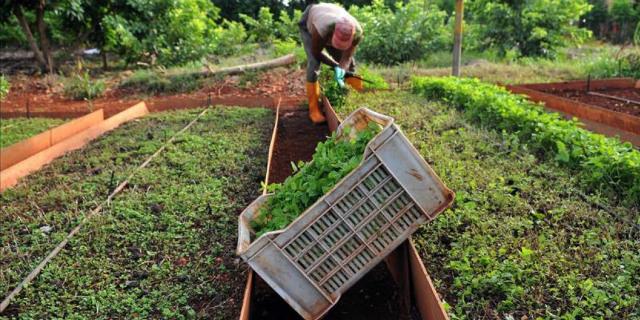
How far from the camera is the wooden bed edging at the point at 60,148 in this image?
5004 mm

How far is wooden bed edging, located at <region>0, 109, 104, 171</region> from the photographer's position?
556 cm

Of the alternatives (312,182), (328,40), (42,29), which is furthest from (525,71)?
(42,29)

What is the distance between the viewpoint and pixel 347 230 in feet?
8.36

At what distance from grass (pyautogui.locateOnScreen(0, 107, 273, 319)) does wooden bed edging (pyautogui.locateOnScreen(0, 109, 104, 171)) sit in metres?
0.45

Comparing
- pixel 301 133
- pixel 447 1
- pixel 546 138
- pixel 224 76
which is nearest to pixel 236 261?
pixel 546 138

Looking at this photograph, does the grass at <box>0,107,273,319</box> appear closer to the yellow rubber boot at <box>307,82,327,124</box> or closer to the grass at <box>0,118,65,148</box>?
the yellow rubber boot at <box>307,82,327,124</box>

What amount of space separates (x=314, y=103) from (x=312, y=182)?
426 cm

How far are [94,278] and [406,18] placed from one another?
12.2 metres

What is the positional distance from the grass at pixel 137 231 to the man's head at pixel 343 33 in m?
1.40

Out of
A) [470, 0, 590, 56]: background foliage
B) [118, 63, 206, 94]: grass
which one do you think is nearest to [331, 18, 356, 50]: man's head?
[118, 63, 206, 94]: grass

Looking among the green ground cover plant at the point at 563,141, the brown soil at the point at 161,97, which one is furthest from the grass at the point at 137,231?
the brown soil at the point at 161,97

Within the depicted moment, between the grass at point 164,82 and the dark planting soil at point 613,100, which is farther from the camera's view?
the grass at point 164,82

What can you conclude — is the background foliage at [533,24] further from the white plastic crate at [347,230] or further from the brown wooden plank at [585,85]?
the white plastic crate at [347,230]

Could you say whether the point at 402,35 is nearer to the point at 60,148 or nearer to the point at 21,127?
the point at 21,127
